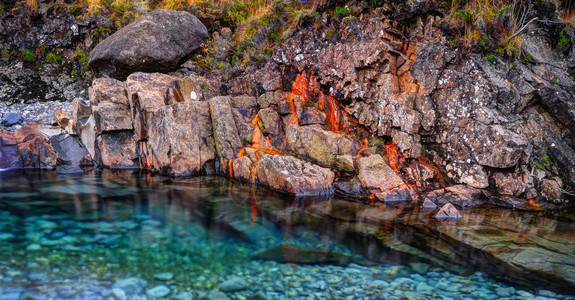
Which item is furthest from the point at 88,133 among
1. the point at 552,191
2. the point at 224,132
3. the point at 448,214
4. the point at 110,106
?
the point at 552,191

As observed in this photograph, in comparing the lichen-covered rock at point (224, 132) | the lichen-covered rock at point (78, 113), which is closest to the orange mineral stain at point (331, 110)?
the lichen-covered rock at point (224, 132)

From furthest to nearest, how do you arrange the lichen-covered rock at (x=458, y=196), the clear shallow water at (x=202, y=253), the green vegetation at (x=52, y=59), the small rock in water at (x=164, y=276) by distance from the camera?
the green vegetation at (x=52, y=59), the lichen-covered rock at (x=458, y=196), the small rock in water at (x=164, y=276), the clear shallow water at (x=202, y=253)

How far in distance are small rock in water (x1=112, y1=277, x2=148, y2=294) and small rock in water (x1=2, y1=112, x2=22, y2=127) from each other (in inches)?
510

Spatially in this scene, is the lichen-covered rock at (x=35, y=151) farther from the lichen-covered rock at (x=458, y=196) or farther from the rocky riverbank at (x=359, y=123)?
the lichen-covered rock at (x=458, y=196)

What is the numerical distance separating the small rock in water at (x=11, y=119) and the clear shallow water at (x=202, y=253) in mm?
6958

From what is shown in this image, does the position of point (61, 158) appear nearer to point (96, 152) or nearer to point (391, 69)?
point (96, 152)

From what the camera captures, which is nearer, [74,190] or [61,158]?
[74,190]

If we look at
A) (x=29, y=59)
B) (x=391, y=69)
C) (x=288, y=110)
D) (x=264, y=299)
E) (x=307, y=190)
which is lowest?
(x=264, y=299)

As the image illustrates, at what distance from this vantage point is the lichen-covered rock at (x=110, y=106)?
12.2 meters

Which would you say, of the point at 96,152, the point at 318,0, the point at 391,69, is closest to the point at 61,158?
the point at 96,152

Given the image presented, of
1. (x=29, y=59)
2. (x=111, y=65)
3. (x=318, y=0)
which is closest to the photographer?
(x=318, y=0)

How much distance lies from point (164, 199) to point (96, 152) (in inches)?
202

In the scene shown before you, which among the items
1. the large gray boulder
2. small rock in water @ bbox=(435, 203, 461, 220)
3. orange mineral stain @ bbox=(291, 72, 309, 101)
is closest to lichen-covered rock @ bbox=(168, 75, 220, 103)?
orange mineral stain @ bbox=(291, 72, 309, 101)

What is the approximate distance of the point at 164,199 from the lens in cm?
873
